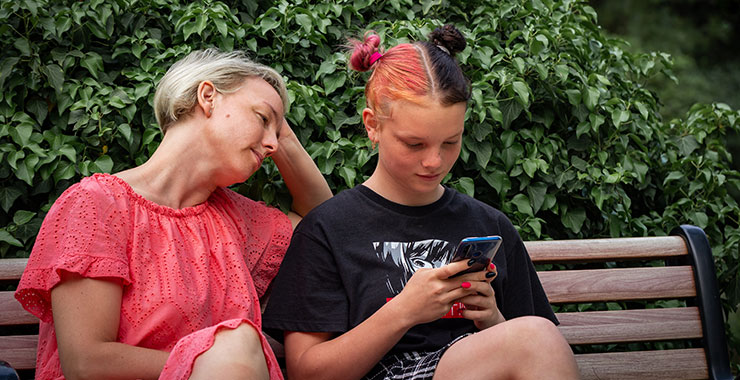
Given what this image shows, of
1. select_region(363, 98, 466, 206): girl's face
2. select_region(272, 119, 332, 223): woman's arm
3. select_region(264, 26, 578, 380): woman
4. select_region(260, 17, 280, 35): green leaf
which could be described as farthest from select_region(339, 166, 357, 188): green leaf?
select_region(260, 17, 280, 35): green leaf

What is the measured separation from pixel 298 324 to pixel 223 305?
0.66 ft

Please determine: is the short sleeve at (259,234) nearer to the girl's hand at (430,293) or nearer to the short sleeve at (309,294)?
the short sleeve at (309,294)

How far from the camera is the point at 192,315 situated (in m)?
1.85

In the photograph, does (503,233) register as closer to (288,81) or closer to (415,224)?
(415,224)

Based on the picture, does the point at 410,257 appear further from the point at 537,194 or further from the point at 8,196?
the point at 8,196

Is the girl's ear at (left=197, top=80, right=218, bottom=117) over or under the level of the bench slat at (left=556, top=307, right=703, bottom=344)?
over

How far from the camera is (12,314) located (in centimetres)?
209

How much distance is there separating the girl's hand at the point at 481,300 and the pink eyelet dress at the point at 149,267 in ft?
1.67

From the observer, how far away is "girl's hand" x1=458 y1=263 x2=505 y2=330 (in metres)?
1.84

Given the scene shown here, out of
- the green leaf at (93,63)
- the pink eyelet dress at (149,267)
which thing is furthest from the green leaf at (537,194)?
the green leaf at (93,63)

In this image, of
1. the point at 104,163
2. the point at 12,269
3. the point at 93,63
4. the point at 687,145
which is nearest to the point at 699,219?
the point at 687,145

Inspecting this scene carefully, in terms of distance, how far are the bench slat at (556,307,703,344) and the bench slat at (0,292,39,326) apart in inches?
63.1

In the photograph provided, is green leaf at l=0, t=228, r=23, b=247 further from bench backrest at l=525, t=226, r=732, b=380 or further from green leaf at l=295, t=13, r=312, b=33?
bench backrest at l=525, t=226, r=732, b=380

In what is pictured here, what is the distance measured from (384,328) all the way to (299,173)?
63 centimetres
